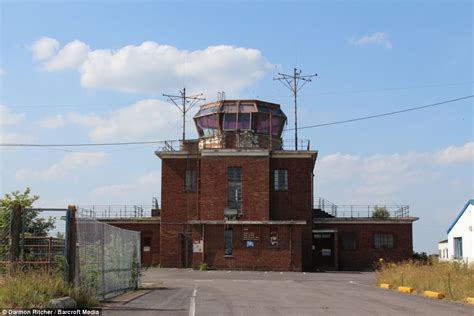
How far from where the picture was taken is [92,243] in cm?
1831

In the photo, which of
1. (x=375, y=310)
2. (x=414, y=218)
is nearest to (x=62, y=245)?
(x=375, y=310)

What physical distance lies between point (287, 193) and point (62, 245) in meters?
37.8

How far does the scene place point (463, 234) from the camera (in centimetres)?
4484

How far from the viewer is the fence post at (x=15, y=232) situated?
1602cm

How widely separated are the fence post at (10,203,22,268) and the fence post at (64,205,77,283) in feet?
3.98

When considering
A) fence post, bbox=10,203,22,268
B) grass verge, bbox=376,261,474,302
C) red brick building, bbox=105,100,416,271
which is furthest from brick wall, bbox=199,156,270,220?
fence post, bbox=10,203,22,268

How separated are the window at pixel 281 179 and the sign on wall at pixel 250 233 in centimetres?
647

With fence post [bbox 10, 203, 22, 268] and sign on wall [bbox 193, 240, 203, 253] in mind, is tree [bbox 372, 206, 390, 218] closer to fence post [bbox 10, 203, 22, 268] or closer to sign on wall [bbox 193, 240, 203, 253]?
sign on wall [bbox 193, 240, 203, 253]

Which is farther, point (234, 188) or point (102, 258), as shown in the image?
point (234, 188)

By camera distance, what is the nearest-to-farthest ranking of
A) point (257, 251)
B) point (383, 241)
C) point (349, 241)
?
point (257, 251) → point (383, 241) → point (349, 241)

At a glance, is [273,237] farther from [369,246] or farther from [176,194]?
[369,246]

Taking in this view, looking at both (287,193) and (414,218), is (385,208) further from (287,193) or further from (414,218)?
(287,193)

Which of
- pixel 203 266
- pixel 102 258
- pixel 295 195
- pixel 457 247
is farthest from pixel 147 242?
pixel 102 258

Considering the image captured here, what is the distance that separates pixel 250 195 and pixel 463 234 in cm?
1664
